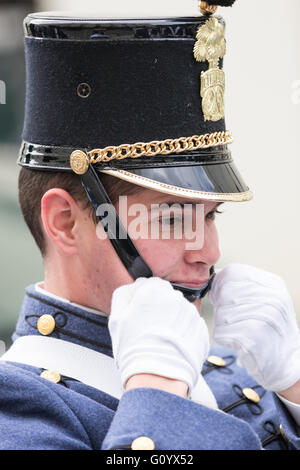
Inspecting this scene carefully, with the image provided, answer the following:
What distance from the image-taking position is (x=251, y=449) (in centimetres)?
234

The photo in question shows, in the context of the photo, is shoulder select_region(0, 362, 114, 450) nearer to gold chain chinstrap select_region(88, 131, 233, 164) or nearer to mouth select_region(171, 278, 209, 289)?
mouth select_region(171, 278, 209, 289)

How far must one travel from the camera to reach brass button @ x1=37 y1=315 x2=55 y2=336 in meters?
2.78

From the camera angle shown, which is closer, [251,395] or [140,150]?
[140,150]

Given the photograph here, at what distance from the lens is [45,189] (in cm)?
278

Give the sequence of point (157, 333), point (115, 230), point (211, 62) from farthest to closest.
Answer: point (211, 62)
point (115, 230)
point (157, 333)

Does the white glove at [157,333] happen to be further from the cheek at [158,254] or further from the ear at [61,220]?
the ear at [61,220]

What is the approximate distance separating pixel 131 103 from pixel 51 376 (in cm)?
80

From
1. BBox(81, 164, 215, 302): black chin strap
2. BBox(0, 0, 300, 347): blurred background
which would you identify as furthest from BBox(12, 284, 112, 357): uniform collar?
BBox(0, 0, 300, 347): blurred background

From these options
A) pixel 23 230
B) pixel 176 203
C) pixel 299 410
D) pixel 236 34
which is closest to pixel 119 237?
pixel 176 203

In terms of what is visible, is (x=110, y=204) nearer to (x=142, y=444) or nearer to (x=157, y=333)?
(x=157, y=333)

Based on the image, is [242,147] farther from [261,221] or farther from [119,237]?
[119,237]

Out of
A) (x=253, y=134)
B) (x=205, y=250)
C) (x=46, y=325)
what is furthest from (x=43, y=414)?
(x=253, y=134)

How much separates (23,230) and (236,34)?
2.57m

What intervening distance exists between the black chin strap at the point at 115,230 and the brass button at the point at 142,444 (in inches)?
22.2
